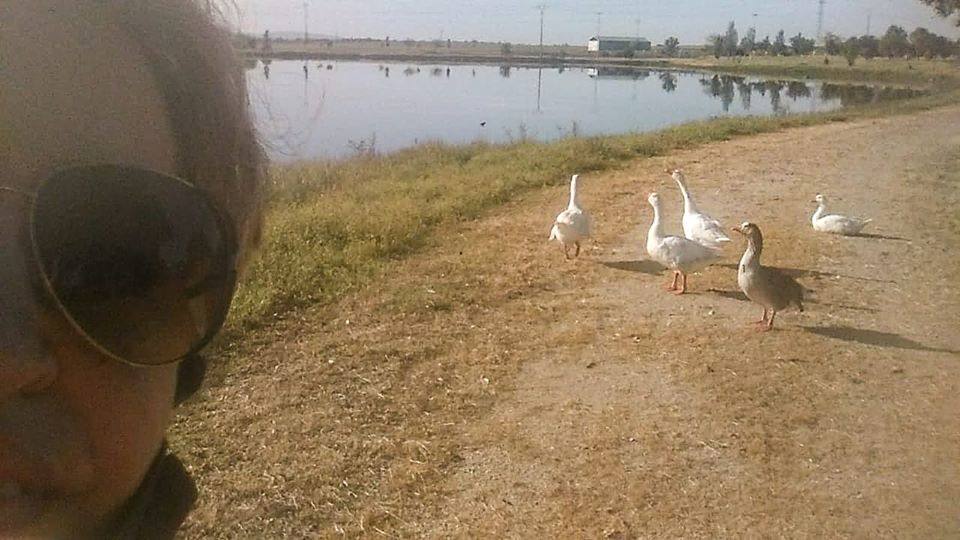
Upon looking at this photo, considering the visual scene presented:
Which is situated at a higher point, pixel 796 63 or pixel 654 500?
pixel 796 63

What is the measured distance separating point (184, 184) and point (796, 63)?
9611 millimetres

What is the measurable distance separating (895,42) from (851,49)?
872 millimetres

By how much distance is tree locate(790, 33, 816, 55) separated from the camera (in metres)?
6.37

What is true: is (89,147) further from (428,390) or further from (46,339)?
(428,390)

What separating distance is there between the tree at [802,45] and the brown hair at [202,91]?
599cm

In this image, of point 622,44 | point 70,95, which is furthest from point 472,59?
point 70,95

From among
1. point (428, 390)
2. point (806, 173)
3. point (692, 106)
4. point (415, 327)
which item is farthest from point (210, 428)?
point (692, 106)

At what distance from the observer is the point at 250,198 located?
1.01 m

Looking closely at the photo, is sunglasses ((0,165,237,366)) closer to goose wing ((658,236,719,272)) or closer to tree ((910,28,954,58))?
tree ((910,28,954,58))

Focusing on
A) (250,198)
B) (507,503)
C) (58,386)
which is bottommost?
(507,503)

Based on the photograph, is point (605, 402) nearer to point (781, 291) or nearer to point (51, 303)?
point (781, 291)

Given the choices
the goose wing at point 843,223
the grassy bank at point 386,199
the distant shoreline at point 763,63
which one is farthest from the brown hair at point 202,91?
the goose wing at point 843,223

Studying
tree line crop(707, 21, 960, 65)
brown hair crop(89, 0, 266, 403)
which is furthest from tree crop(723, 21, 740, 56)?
brown hair crop(89, 0, 266, 403)

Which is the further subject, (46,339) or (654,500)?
(654,500)
